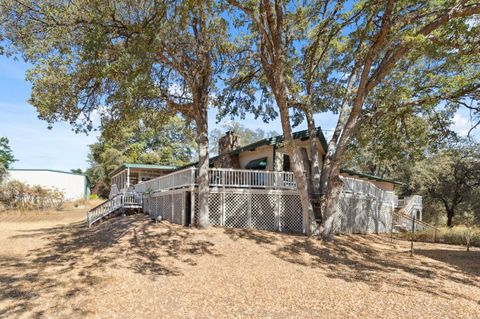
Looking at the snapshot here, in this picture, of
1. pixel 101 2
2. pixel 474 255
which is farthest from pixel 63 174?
pixel 474 255

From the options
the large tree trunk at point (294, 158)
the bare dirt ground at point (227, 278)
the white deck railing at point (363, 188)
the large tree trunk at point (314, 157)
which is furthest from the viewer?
the white deck railing at point (363, 188)

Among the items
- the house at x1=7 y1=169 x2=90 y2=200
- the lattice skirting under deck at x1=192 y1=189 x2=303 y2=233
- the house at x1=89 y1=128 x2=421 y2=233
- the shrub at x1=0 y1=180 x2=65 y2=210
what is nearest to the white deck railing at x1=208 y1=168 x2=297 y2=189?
the house at x1=89 y1=128 x2=421 y2=233

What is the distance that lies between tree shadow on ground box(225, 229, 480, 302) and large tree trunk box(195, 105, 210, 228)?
127 centimetres

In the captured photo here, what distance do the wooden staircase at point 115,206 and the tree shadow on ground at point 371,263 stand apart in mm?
9966

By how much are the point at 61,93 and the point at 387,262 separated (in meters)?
12.0

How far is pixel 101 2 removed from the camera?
1038 cm

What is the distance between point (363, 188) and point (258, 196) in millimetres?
6695

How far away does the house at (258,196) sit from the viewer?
48.3 ft

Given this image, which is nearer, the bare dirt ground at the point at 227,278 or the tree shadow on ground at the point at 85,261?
the bare dirt ground at the point at 227,278

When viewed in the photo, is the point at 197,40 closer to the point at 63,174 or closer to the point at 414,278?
the point at 414,278

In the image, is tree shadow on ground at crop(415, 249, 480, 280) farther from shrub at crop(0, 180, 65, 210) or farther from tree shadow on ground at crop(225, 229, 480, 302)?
shrub at crop(0, 180, 65, 210)

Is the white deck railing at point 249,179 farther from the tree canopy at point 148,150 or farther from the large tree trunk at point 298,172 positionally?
the tree canopy at point 148,150

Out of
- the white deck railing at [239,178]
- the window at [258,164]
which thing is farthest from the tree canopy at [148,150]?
the white deck railing at [239,178]

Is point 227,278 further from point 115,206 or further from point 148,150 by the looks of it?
point 148,150
